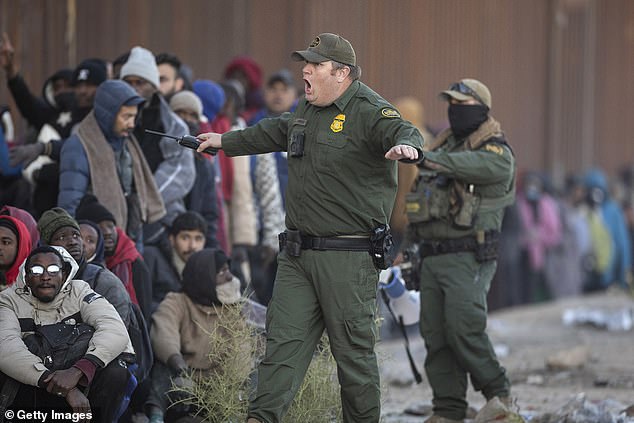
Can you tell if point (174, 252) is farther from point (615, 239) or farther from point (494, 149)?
point (615, 239)

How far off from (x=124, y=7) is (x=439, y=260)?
5.54 m

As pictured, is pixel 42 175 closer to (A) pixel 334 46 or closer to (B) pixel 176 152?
(B) pixel 176 152

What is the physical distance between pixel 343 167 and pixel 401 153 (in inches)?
20.6

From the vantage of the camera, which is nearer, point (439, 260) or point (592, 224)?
point (439, 260)

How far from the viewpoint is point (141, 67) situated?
853 cm

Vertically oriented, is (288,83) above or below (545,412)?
above

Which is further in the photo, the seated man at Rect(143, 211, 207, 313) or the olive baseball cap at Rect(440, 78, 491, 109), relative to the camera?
the seated man at Rect(143, 211, 207, 313)

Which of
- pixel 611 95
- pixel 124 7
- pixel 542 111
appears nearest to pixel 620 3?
pixel 611 95

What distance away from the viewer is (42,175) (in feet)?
26.7

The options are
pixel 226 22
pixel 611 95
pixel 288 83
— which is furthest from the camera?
pixel 611 95

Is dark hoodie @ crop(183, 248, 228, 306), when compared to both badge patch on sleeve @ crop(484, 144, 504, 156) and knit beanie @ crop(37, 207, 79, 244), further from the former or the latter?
badge patch on sleeve @ crop(484, 144, 504, 156)

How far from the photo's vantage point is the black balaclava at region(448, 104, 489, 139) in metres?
7.85

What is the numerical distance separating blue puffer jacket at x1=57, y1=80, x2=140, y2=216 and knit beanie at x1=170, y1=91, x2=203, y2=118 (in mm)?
1017

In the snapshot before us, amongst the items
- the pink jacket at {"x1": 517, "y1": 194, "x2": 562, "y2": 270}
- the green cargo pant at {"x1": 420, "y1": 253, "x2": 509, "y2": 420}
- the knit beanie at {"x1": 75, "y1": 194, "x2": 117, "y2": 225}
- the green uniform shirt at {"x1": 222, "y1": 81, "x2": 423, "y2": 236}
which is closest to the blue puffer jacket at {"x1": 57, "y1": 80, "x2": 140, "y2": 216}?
the knit beanie at {"x1": 75, "y1": 194, "x2": 117, "y2": 225}
